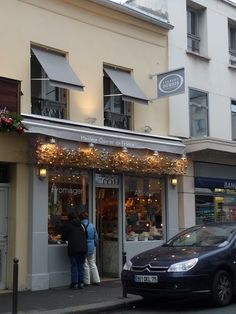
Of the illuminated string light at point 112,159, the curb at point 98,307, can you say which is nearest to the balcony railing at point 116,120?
the illuminated string light at point 112,159

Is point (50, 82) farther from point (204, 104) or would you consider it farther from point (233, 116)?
point (233, 116)

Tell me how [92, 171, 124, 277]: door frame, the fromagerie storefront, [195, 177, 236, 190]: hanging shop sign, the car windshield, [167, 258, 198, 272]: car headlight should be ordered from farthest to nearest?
[195, 177, 236, 190]: hanging shop sign, [92, 171, 124, 277]: door frame, the fromagerie storefront, the car windshield, [167, 258, 198, 272]: car headlight

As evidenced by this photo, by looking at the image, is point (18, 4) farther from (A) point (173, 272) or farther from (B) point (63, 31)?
(A) point (173, 272)

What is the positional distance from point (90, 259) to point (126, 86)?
16.1ft

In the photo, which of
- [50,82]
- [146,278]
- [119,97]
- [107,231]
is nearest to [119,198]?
[107,231]

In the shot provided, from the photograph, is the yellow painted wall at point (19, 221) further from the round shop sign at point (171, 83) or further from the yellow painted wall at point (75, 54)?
the round shop sign at point (171, 83)

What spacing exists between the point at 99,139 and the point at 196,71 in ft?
19.0

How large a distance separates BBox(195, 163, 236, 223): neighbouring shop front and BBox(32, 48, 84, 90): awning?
5567 millimetres

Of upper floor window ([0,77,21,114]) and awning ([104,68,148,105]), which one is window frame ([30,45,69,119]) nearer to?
awning ([104,68,148,105])

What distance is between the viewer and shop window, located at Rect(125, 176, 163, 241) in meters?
15.7

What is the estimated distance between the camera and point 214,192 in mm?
18266

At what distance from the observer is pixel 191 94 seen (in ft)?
59.1

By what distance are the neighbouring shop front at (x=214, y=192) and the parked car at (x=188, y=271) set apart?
6.22 m

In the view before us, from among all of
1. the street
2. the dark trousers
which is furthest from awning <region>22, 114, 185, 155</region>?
the street
